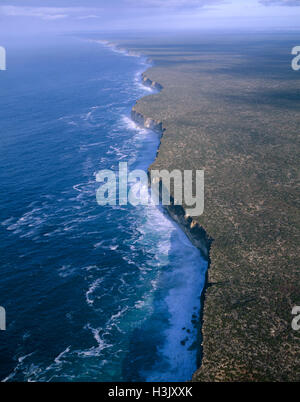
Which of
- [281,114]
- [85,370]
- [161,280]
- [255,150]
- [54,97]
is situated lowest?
[85,370]

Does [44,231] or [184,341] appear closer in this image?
[184,341]

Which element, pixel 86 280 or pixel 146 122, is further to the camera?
pixel 146 122

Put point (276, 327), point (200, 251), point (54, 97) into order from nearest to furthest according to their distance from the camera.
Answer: point (276, 327)
point (200, 251)
point (54, 97)

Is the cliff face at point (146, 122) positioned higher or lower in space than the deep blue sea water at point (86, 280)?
higher

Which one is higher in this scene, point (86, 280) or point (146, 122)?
point (146, 122)

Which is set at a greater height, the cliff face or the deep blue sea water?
the cliff face

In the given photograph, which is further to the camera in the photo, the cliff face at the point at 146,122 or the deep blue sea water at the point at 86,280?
the cliff face at the point at 146,122

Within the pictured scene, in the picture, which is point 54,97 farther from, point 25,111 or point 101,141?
point 101,141

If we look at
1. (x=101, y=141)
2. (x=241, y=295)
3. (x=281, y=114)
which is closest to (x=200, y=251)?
(x=241, y=295)

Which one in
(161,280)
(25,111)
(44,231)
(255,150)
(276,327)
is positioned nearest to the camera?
(276,327)

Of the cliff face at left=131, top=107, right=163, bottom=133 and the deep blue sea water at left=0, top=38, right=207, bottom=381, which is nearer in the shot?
the deep blue sea water at left=0, top=38, right=207, bottom=381

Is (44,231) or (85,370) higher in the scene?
(44,231)
